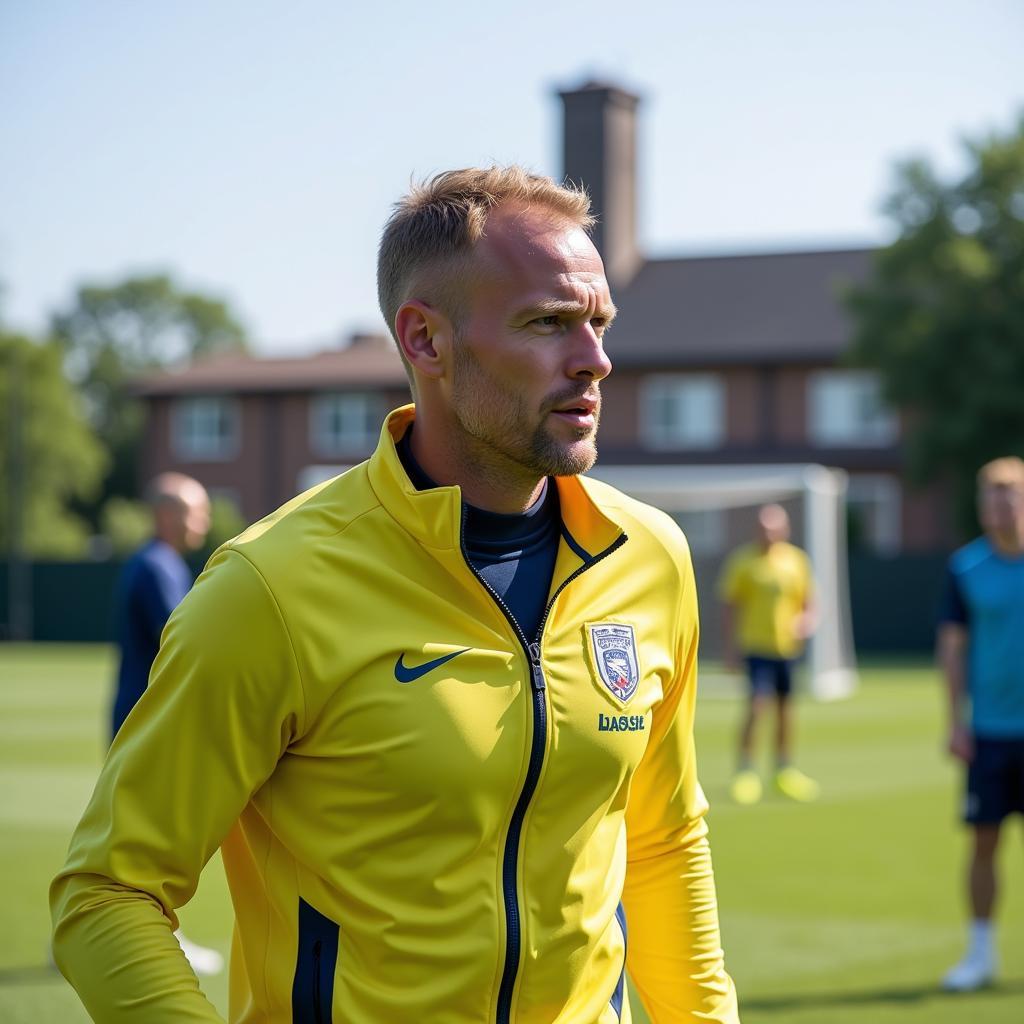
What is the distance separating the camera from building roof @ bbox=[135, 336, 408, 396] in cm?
5172

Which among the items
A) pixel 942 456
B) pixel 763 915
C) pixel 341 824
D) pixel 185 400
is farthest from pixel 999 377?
pixel 341 824

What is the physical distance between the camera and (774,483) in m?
27.8

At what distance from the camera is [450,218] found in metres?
2.48

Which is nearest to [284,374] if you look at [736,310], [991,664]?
[736,310]

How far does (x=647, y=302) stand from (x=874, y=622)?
56.1 ft

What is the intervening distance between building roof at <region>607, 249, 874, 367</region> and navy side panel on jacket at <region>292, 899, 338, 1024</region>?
140 ft

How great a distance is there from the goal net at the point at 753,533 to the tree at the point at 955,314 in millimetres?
4432

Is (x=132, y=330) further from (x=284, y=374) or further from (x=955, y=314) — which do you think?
(x=955, y=314)

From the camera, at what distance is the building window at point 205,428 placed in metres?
53.2

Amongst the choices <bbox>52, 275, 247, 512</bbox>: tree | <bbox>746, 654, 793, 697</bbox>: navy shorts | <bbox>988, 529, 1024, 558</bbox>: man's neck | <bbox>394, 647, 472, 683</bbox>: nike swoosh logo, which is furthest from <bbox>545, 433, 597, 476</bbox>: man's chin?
<bbox>52, 275, 247, 512</bbox>: tree

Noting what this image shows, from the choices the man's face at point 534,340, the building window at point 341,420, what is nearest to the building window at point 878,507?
the building window at point 341,420

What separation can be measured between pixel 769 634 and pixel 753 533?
65.8ft

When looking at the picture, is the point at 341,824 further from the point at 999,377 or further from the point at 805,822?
the point at 999,377

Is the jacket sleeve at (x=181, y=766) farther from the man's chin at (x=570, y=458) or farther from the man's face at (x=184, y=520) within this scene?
the man's face at (x=184, y=520)
